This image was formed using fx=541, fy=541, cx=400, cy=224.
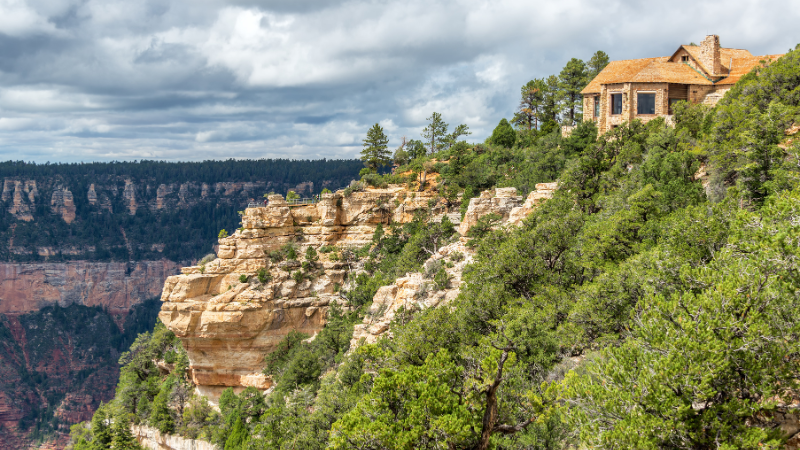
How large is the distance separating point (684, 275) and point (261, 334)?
139ft

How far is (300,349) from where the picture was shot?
4578 cm

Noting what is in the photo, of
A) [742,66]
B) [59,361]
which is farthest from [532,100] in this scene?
[59,361]

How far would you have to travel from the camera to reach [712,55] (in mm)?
40750

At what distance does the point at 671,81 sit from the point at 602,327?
27.9 m

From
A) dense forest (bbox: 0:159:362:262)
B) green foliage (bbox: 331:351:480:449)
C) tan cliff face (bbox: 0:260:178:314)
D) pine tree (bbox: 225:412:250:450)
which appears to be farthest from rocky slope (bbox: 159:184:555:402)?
tan cliff face (bbox: 0:260:178:314)

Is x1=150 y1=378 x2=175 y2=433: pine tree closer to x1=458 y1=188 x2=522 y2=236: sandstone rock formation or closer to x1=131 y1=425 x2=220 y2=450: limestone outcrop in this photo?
x1=131 y1=425 x2=220 y2=450: limestone outcrop

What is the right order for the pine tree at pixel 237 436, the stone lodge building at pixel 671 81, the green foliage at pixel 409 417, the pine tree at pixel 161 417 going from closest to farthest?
the green foliage at pixel 409 417 → the pine tree at pixel 237 436 → the stone lodge building at pixel 671 81 → the pine tree at pixel 161 417

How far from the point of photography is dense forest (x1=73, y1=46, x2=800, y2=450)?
11.6 meters

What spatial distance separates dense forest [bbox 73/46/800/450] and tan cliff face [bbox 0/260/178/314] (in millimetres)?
106339

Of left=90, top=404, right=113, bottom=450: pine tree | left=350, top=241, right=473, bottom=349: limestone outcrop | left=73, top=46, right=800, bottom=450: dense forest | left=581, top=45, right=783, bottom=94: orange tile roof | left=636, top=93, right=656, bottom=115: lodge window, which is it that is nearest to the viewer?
left=73, top=46, right=800, bottom=450: dense forest

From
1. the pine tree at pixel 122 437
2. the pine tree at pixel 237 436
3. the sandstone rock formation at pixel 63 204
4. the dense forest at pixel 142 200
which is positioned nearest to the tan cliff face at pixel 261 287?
the pine tree at pixel 122 437

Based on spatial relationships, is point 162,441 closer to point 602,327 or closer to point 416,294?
point 416,294

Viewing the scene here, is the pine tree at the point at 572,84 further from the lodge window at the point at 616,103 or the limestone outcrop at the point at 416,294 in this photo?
the limestone outcrop at the point at 416,294

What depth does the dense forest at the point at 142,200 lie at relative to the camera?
146 meters
